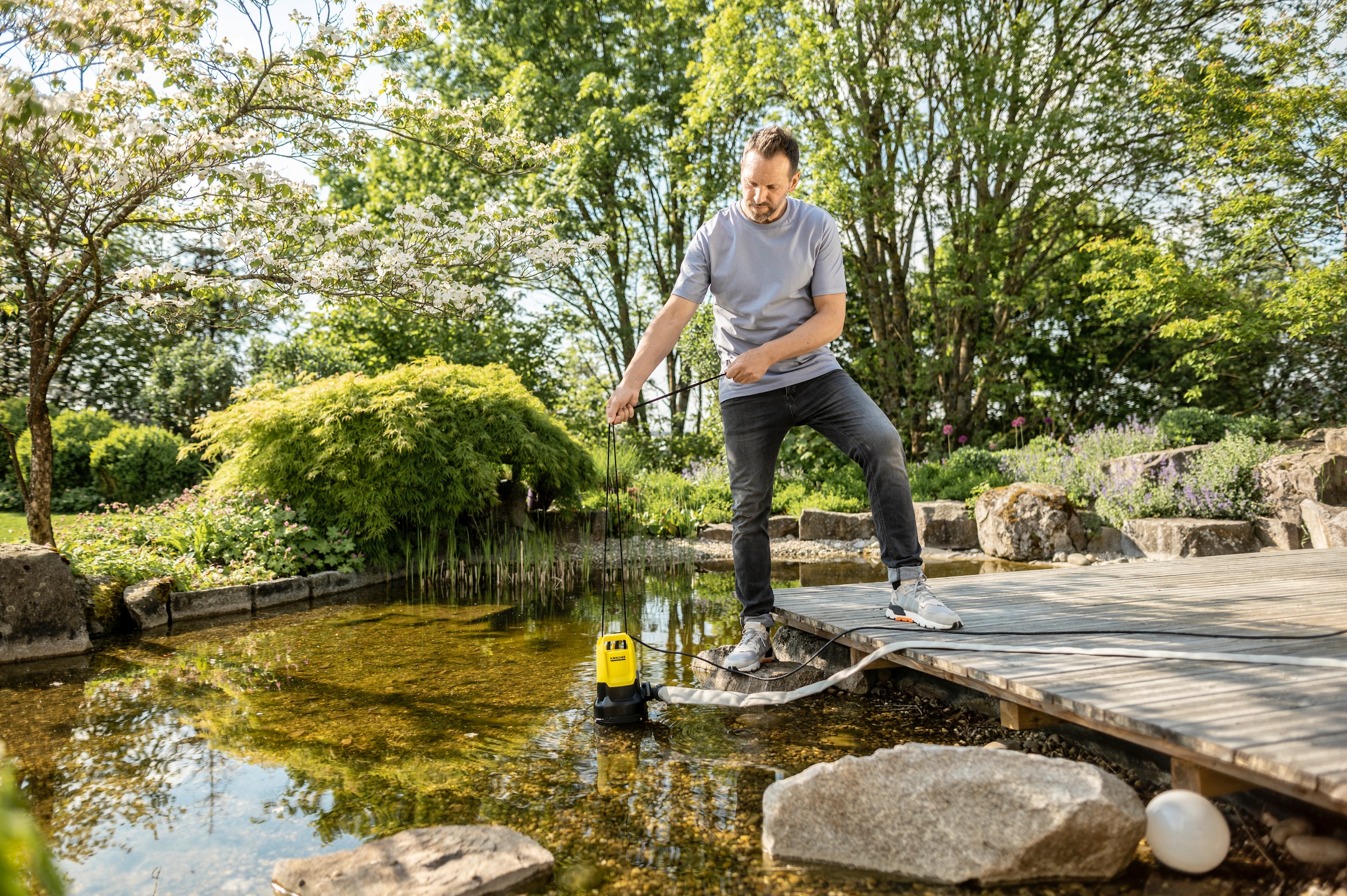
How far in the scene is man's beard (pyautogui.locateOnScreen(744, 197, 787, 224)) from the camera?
290cm

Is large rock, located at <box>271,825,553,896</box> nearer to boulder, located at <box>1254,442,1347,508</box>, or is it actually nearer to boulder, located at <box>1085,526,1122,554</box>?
boulder, located at <box>1085,526,1122,554</box>

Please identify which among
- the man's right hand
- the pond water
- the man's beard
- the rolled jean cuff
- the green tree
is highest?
the green tree

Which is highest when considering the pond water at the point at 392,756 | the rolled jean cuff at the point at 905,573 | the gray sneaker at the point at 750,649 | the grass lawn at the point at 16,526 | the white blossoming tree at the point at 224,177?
the white blossoming tree at the point at 224,177

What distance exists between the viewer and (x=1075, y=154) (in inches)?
402

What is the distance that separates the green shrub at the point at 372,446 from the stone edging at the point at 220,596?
1.78 feet

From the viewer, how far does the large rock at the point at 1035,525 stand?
22.8 ft

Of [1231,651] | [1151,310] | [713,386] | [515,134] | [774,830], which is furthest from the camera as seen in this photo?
[713,386]

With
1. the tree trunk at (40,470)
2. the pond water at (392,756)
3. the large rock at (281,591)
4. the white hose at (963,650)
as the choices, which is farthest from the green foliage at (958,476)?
the tree trunk at (40,470)

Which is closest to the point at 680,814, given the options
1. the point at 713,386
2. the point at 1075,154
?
the point at 1075,154

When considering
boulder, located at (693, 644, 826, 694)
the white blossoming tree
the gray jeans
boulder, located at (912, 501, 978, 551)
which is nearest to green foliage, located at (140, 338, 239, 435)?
the white blossoming tree

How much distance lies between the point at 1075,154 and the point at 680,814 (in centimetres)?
1068

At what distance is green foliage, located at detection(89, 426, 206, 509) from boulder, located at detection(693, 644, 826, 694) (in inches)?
350

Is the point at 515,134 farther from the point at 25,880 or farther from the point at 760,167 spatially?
the point at 25,880

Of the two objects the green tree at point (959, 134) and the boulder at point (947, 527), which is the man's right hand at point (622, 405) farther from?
the green tree at point (959, 134)
